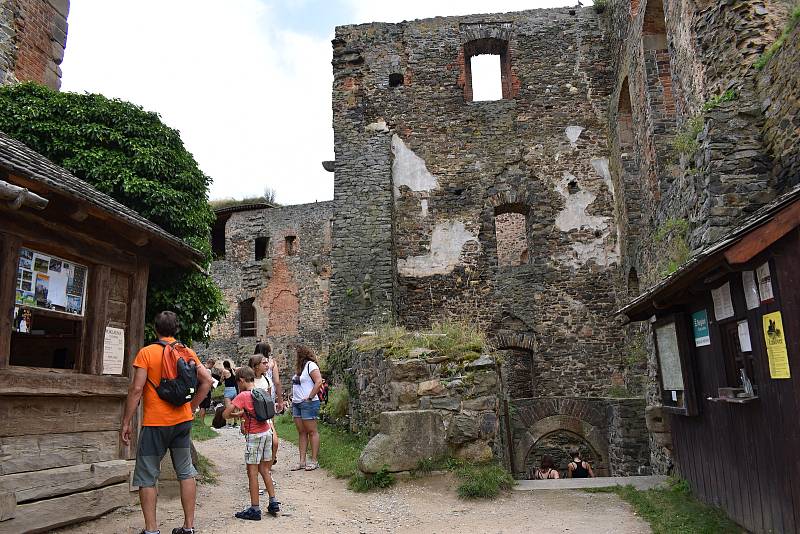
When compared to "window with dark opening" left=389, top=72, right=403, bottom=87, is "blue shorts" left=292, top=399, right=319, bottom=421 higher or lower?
lower

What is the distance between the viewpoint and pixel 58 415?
5277 millimetres

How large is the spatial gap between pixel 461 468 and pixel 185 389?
3.12 meters

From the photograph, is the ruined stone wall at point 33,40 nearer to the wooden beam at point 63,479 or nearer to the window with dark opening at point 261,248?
the wooden beam at point 63,479

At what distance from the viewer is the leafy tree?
736cm

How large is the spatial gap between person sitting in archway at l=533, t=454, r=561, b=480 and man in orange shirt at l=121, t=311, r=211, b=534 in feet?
29.0

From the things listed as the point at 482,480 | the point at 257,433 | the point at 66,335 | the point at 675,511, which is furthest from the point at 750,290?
the point at 66,335

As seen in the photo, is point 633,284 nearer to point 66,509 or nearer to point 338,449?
point 338,449

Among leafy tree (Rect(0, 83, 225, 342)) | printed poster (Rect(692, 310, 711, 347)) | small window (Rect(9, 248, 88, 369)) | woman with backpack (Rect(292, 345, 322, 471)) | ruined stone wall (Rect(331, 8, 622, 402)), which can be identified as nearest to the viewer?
small window (Rect(9, 248, 88, 369))

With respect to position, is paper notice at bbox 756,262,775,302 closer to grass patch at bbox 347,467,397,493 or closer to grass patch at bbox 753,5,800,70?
grass patch at bbox 753,5,800,70

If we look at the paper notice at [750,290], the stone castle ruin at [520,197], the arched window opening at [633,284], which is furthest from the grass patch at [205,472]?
the arched window opening at [633,284]

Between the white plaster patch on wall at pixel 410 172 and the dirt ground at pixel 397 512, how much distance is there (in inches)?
357

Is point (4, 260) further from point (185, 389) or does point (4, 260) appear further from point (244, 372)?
point (244, 372)

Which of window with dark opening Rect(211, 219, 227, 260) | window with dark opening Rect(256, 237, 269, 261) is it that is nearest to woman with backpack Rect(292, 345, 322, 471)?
window with dark opening Rect(256, 237, 269, 261)

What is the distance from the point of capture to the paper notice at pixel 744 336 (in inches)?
180
